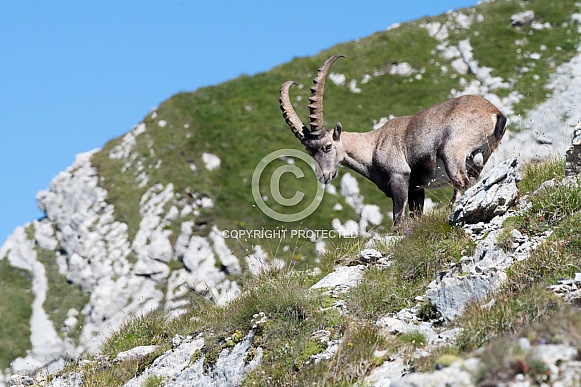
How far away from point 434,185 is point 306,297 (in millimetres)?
5706

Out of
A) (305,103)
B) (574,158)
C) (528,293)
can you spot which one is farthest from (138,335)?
(305,103)

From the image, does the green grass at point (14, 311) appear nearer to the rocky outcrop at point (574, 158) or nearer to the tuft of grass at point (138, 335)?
the tuft of grass at point (138, 335)

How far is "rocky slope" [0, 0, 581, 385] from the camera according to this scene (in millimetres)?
31766

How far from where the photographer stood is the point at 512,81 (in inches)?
1528

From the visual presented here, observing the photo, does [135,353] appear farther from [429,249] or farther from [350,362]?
[429,249]

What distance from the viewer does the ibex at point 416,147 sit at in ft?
43.8

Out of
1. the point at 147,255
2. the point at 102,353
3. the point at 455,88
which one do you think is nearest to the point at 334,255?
the point at 102,353

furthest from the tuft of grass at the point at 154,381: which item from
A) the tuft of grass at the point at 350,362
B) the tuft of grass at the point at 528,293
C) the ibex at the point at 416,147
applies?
the ibex at the point at 416,147

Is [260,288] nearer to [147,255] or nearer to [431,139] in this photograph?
[431,139]

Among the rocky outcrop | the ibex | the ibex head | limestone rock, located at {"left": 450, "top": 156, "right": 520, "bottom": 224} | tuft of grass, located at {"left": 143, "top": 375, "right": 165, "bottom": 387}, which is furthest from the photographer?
the ibex head

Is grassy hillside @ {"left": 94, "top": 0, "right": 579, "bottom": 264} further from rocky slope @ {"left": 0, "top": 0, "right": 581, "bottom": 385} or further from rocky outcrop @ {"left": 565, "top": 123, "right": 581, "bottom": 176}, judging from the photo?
rocky outcrop @ {"left": 565, "top": 123, "right": 581, "bottom": 176}

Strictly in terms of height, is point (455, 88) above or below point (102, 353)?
below

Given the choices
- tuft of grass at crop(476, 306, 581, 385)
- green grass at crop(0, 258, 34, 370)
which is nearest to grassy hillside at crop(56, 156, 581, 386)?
tuft of grass at crop(476, 306, 581, 385)

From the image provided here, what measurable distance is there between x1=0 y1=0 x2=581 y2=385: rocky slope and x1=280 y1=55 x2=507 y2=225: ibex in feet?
40.3
